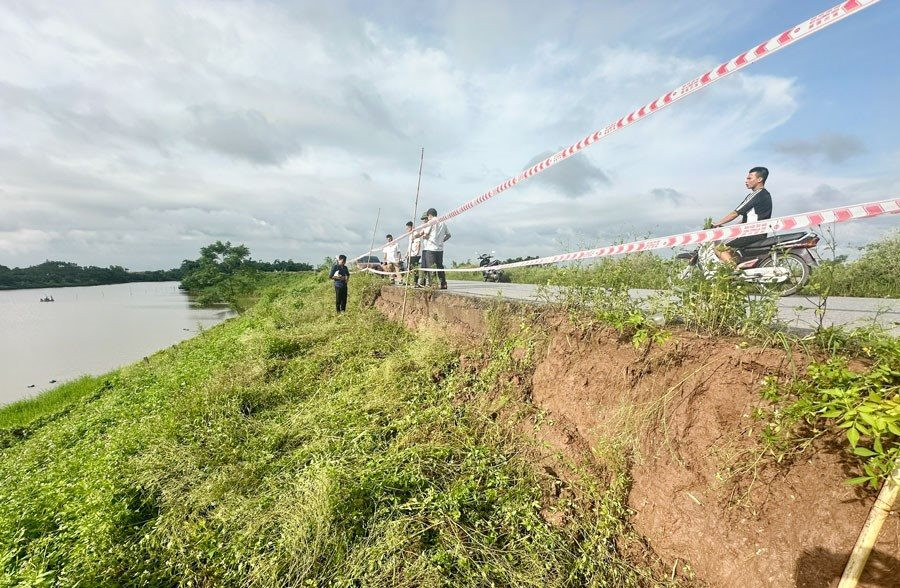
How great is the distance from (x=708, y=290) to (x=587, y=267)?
3.96 feet

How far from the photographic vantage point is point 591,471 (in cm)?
266

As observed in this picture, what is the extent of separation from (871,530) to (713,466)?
0.61m

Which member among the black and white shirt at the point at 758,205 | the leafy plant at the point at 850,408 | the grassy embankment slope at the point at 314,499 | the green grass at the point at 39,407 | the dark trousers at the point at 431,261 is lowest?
the green grass at the point at 39,407

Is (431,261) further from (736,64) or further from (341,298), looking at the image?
(736,64)

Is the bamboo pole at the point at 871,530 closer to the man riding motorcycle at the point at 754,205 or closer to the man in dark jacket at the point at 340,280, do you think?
the man riding motorcycle at the point at 754,205

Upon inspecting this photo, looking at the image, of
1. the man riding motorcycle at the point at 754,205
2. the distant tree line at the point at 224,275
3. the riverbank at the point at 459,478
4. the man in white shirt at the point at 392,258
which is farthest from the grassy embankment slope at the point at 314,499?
the distant tree line at the point at 224,275

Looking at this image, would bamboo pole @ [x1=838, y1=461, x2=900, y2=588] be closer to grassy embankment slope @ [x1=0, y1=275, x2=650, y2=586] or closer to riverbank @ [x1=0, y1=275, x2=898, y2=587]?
riverbank @ [x1=0, y1=275, x2=898, y2=587]

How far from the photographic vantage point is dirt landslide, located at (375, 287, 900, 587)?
67.1 inches

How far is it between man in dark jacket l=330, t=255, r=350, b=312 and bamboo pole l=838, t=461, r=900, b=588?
917cm

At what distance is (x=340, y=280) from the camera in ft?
32.2

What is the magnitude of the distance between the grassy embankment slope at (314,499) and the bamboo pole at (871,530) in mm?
874

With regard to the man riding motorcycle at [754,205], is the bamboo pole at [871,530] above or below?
below

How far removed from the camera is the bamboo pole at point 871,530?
1.48 m

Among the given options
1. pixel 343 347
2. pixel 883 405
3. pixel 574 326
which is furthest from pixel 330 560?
pixel 343 347
